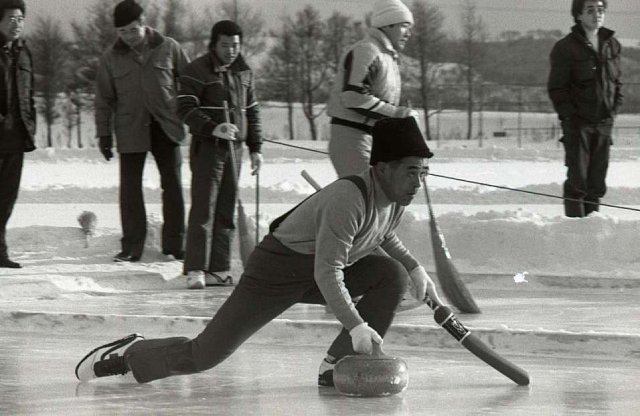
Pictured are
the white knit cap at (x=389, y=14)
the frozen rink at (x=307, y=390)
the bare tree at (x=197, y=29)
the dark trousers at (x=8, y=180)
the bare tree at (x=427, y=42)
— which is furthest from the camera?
the bare tree at (x=427, y=42)

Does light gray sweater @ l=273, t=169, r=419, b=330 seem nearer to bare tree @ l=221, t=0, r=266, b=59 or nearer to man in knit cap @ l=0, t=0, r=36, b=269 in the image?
man in knit cap @ l=0, t=0, r=36, b=269

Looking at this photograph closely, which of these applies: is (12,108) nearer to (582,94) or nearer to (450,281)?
(450,281)

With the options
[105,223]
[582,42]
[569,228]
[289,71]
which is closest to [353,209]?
[569,228]

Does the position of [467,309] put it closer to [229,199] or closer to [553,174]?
[229,199]

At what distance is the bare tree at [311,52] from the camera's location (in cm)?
4906

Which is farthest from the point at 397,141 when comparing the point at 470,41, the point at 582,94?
the point at 470,41

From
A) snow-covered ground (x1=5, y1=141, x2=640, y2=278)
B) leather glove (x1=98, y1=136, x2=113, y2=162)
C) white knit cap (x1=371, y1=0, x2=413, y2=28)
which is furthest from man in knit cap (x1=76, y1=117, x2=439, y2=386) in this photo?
leather glove (x1=98, y1=136, x2=113, y2=162)

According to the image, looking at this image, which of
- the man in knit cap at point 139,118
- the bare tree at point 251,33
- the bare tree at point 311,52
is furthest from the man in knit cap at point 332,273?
the bare tree at point 311,52

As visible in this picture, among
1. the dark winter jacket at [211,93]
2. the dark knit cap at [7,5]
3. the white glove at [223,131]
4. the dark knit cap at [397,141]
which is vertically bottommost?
the white glove at [223,131]

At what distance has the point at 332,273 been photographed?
473cm

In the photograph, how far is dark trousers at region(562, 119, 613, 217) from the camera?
33.1ft

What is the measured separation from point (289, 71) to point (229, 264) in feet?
133

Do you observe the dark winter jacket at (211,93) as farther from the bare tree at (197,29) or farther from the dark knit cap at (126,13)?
the bare tree at (197,29)

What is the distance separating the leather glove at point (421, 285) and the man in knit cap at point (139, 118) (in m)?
4.65
